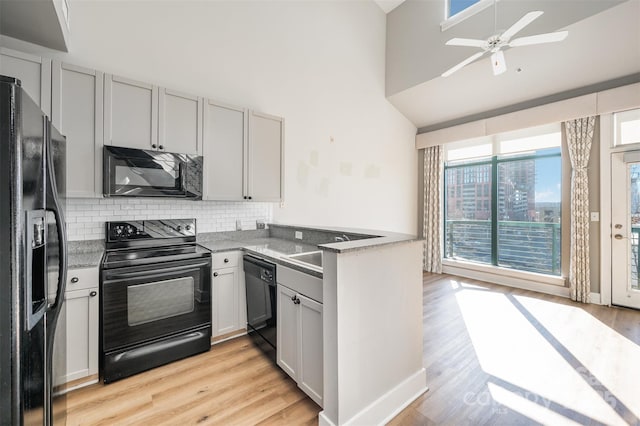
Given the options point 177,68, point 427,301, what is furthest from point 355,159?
point 177,68

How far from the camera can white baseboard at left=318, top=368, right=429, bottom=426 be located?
1.54 meters

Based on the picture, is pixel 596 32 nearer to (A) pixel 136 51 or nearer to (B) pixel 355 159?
(B) pixel 355 159

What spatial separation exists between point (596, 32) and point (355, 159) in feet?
10.3

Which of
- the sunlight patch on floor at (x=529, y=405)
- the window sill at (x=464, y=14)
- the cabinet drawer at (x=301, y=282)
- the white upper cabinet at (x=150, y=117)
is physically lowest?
the sunlight patch on floor at (x=529, y=405)

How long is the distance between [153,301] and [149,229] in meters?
0.82

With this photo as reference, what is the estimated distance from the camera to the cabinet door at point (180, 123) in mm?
2422

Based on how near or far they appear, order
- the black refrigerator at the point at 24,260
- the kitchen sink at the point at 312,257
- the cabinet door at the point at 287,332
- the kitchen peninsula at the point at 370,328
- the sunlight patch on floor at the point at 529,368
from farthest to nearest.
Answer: the kitchen sink at the point at 312,257, the cabinet door at the point at 287,332, the sunlight patch on floor at the point at 529,368, the kitchen peninsula at the point at 370,328, the black refrigerator at the point at 24,260

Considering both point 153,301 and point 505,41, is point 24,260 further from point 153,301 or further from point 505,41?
point 505,41

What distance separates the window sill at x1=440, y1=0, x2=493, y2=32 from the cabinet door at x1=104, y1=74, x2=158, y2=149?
13.4ft

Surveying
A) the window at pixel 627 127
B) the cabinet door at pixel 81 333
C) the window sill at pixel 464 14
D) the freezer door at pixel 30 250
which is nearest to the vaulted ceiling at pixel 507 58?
the window sill at pixel 464 14

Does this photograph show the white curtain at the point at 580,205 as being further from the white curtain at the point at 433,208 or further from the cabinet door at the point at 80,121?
the cabinet door at the point at 80,121

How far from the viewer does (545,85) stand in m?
3.87

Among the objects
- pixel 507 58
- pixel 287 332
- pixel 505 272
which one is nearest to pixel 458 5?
pixel 507 58

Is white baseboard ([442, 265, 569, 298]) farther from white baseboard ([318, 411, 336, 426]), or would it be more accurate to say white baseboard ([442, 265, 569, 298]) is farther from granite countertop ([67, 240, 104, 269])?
granite countertop ([67, 240, 104, 269])
